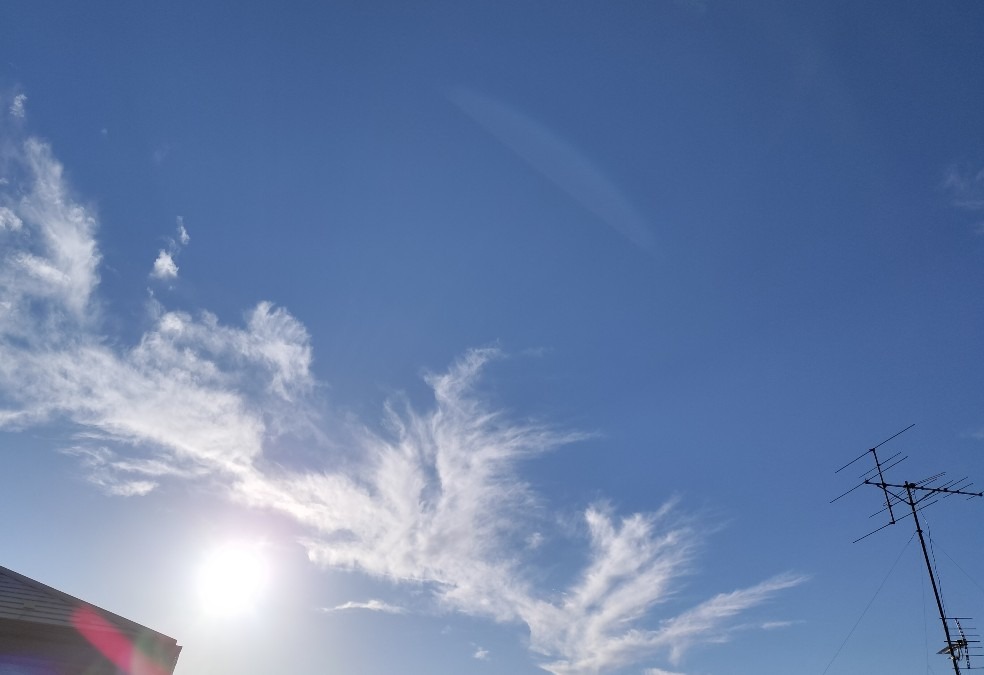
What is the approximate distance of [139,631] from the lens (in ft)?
60.1

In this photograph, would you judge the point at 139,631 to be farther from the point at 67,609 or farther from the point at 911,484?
the point at 911,484

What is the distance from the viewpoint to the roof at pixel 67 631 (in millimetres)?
15836

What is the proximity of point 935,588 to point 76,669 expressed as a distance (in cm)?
2944

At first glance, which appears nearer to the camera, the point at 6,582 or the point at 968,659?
the point at 6,582

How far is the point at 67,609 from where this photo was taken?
17219 mm

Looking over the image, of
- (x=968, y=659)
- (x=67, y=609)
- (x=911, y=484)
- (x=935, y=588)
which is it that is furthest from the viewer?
(x=911, y=484)

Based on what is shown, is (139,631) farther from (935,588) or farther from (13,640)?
(935,588)

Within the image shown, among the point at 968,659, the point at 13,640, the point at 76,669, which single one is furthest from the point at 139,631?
the point at 968,659

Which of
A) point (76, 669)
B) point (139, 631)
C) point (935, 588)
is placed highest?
point (935, 588)

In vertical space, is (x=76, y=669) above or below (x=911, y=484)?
below

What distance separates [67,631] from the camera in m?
16.5

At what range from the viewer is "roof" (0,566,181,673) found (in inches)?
623

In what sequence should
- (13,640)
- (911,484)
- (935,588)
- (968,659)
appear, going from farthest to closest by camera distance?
(911,484) → (935,588) → (968,659) → (13,640)

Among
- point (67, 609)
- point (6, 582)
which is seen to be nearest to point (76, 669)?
point (67, 609)
